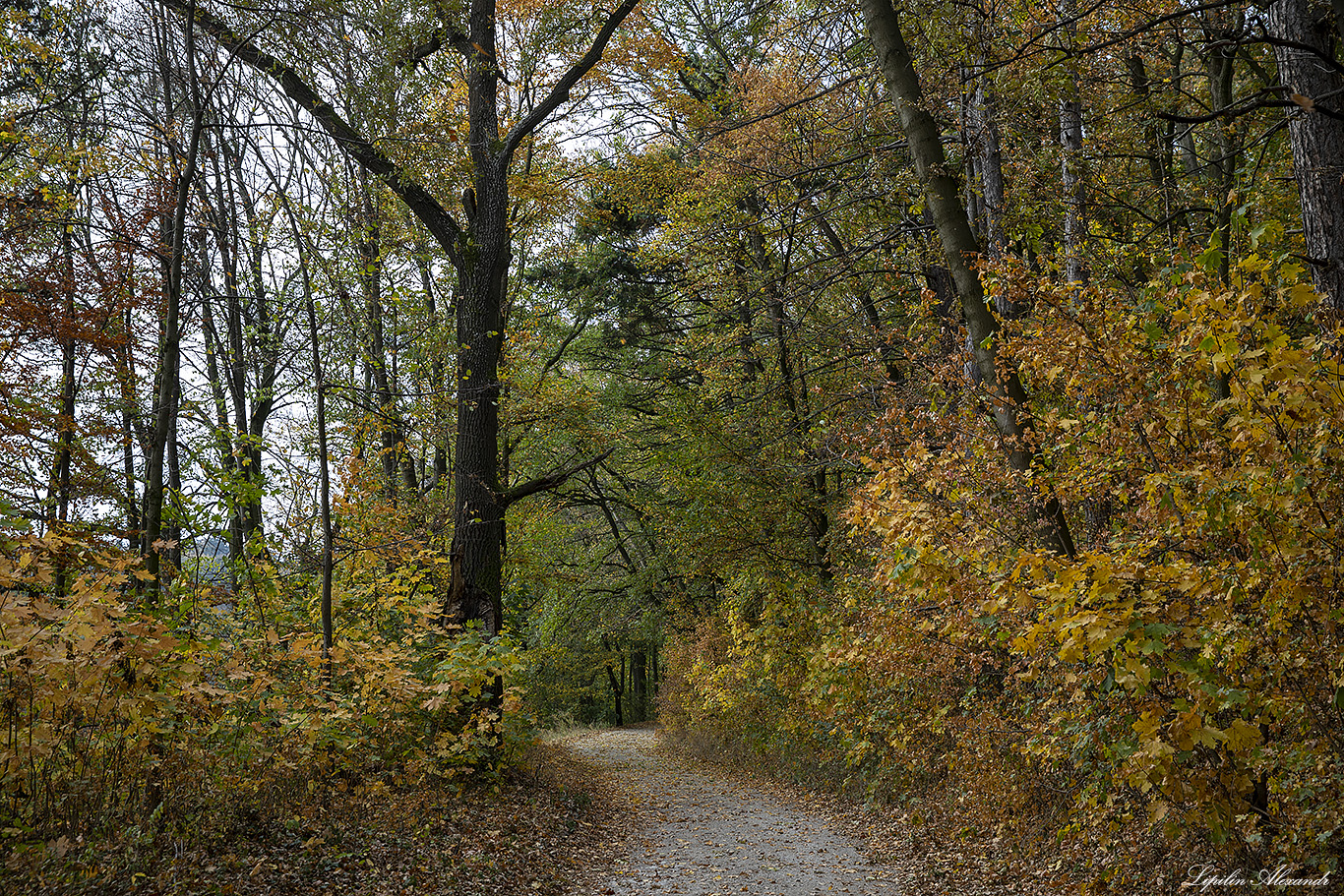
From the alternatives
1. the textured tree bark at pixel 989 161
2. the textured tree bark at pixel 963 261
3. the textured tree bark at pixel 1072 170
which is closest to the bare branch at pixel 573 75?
the textured tree bark at pixel 989 161

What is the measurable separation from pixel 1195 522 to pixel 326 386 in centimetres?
756

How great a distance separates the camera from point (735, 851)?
8391 millimetres

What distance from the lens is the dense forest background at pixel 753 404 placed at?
3902 mm

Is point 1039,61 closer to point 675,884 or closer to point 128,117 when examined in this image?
point 675,884

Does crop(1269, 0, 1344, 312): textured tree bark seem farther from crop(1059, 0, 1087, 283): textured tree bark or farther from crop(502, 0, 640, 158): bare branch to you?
crop(502, 0, 640, 158): bare branch

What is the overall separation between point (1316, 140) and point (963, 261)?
81.2 inches

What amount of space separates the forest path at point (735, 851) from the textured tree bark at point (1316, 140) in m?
5.59

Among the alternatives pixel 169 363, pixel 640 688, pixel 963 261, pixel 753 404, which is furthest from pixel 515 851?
pixel 640 688

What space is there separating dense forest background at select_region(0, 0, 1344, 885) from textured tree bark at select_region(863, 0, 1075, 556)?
36mm

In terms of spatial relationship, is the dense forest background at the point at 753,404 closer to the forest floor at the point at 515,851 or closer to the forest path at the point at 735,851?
the forest floor at the point at 515,851

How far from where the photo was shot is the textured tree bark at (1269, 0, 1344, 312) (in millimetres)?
4594

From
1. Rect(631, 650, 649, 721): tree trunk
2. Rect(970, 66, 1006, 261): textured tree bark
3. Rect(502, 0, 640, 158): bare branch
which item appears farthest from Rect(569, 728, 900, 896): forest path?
Rect(631, 650, 649, 721): tree trunk

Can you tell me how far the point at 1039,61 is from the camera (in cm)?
573

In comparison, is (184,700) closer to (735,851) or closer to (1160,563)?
(735,851)
